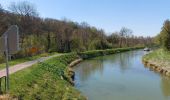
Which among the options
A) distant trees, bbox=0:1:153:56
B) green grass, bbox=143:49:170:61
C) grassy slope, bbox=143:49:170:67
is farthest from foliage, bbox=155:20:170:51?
distant trees, bbox=0:1:153:56

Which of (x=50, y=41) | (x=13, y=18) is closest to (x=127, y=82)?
(x=13, y=18)

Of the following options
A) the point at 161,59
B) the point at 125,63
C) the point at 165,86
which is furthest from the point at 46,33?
the point at 165,86

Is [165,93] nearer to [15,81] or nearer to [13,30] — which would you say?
[15,81]

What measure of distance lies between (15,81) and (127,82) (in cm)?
1458

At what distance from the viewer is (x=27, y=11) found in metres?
53.3

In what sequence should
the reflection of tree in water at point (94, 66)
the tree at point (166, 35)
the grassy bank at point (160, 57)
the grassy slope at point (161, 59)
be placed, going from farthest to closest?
the tree at point (166, 35) < the grassy bank at point (160, 57) < the grassy slope at point (161, 59) < the reflection of tree in water at point (94, 66)

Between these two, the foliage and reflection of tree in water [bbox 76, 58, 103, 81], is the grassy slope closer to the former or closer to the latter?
the foliage

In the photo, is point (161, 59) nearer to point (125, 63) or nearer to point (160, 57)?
point (160, 57)

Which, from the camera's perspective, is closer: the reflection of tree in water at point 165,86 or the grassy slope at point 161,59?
the reflection of tree in water at point 165,86

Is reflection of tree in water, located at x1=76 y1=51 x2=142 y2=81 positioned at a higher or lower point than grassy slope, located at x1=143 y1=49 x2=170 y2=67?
lower

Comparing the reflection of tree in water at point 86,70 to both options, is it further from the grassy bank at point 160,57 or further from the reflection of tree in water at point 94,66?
the grassy bank at point 160,57

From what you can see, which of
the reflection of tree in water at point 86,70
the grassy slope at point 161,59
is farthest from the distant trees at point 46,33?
the grassy slope at point 161,59

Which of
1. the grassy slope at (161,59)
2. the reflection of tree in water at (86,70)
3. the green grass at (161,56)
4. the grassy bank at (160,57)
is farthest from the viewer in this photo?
the green grass at (161,56)

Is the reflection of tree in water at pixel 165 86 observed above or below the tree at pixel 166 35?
below
